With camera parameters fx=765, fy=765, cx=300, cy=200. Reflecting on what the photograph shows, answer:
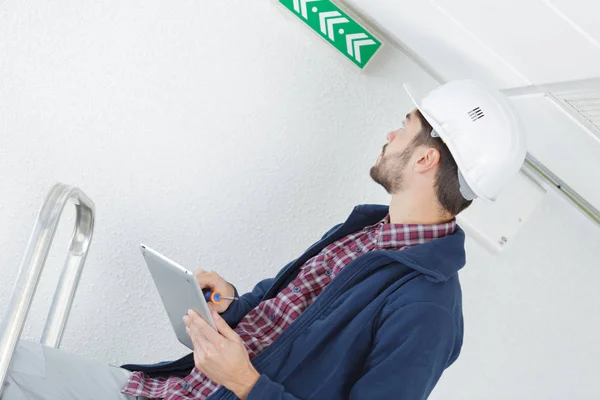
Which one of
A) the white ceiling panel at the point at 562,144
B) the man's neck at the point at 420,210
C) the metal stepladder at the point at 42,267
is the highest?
the white ceiling panel at the point at 562,144

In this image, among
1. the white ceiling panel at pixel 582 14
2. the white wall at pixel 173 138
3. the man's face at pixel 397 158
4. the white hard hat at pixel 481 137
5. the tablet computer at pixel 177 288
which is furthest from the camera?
the white wall at pixel 173 138

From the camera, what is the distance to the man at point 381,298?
1.48 m

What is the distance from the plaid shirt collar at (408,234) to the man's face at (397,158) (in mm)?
103

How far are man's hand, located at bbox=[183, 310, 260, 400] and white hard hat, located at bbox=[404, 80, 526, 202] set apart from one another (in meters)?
0.61

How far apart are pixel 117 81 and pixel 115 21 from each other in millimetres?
163

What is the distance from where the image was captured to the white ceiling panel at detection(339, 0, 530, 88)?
5.40 feet

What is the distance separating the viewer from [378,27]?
7.16 feet

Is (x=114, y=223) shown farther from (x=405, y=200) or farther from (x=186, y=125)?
(x=405, y=200)

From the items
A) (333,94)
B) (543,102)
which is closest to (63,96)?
(333,94)

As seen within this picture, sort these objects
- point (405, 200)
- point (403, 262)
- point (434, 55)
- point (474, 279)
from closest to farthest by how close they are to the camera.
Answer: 1. point (403, 262)
2. point (405, 200)
3. point (434, 55)
4. point (474, 279)

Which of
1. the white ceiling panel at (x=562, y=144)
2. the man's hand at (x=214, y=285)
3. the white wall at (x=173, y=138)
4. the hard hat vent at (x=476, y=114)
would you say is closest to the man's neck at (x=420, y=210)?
the hard hat vent at (x=476, y=114)

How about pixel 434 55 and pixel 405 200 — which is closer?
pixel 405 200

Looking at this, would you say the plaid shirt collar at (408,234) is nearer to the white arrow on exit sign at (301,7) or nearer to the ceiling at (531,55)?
the ceiling at (531,55)

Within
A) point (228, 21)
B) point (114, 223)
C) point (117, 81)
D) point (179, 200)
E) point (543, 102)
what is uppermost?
point (543, 102)
